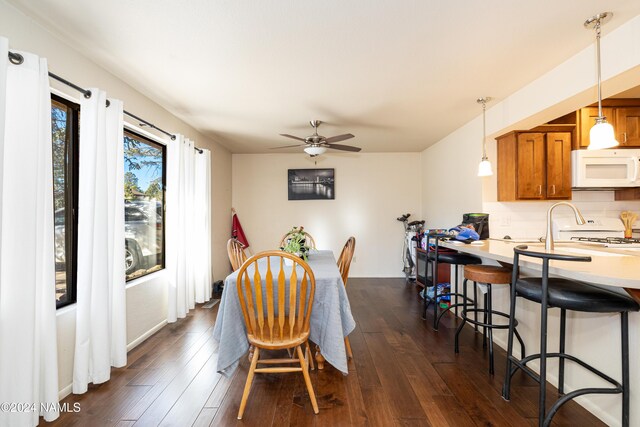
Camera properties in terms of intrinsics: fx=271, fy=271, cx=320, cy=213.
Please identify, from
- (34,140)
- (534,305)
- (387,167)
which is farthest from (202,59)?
(387,167)

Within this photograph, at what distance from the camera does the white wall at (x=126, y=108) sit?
161 cm

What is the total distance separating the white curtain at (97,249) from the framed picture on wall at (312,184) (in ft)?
10.7

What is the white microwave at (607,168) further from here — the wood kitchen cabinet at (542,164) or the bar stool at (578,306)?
the bar stool at (578,306)

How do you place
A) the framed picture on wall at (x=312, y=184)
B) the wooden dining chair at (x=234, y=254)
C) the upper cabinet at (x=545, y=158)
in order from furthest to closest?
the framed picture on wall at (x=312, y=184)
the upper cabinet at (x=545, y=158)
the wooden dining chair at (x=234, y=254)

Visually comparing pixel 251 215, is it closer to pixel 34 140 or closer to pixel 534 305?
pixel 34 140

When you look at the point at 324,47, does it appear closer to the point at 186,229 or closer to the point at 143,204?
the point at 143,204

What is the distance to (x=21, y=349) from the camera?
57.2 inches

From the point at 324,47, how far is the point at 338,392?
94.7 inches

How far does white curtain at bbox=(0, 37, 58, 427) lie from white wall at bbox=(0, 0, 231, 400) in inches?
10.3

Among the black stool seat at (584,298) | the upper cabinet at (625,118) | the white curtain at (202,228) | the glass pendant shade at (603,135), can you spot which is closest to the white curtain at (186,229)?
the white curtain at (202,228)

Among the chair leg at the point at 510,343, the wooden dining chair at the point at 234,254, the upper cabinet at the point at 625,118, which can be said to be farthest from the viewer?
the upper cabinet at the point at 625,118

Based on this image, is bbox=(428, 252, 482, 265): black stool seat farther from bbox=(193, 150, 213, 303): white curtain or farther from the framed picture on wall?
bbox=(193, 150, 213, 303): white curtain

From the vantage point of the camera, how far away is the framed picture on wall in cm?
521

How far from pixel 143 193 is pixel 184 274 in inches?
40.6
